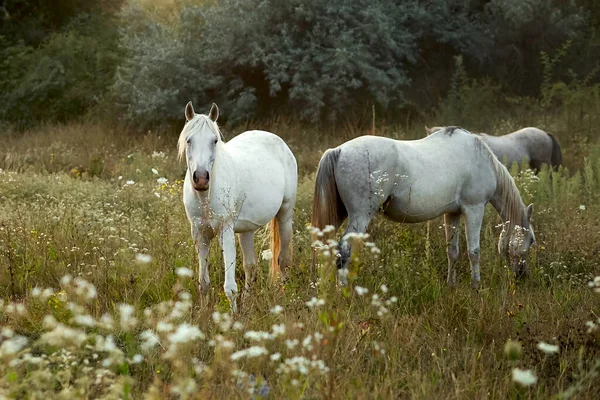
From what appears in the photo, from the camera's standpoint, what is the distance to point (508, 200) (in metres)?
6.17

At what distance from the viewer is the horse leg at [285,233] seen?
5.93 meters

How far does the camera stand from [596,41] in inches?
704

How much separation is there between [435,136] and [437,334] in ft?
8.22

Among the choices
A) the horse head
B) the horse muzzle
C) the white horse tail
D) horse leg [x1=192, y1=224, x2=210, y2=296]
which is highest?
the horse head

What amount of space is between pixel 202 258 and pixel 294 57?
1079cm

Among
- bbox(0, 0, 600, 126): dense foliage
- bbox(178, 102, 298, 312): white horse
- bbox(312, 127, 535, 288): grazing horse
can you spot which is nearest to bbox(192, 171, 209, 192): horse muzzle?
bbox(178, 102, 298, 312): white horse

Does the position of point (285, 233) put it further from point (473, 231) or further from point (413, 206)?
point (473, 231)

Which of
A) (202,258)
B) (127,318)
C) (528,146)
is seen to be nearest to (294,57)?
(528,146)

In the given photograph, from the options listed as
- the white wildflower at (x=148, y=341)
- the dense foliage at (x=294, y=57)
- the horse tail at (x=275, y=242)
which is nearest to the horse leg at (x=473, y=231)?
the horse tail at (x=275, y=242)

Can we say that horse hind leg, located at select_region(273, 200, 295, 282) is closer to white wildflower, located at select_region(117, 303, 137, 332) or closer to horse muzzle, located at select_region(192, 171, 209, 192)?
horse muzzle, located at select_region(192, 171, 209, 192)

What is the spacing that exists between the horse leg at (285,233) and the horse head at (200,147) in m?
1.45

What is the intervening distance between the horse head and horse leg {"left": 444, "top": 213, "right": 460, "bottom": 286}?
2257 mm

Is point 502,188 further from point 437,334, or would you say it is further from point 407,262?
point 437,334

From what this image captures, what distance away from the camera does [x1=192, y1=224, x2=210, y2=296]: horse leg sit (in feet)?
15.8
